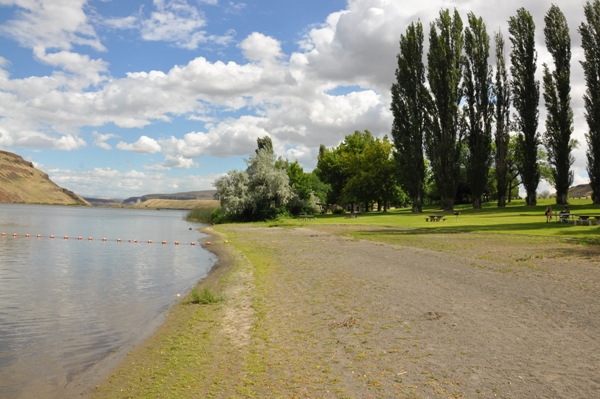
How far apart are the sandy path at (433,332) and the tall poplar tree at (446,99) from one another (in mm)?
40308

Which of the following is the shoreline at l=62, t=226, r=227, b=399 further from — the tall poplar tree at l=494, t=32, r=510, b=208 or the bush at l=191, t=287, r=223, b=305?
the tall poplar tree at l=494, t=32, r=510, b=208

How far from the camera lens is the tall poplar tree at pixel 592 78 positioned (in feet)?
167

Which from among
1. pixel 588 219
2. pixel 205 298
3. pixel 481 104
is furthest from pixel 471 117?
pixel 205 298

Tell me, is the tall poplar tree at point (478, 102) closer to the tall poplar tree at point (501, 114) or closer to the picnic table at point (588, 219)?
the tall poplar tree at point (501, 114)

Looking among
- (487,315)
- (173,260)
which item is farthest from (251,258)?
(487,315)

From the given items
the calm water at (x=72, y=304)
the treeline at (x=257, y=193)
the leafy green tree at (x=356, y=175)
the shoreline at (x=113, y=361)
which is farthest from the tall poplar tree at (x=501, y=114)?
the shoreline at (x=113, y=361)

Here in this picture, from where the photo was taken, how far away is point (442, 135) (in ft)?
182

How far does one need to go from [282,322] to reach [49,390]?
438cm

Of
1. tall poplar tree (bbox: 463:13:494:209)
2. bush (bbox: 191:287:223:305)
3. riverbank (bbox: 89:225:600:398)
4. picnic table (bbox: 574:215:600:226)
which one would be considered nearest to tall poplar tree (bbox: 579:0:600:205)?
tall poplar tree (bbox: 463:13:494:209)

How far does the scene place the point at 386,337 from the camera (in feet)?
26.7

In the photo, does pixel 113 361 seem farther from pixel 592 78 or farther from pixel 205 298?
pixel 592 78

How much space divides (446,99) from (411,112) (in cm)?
465

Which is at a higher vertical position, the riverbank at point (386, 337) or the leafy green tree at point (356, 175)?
the leafy green tree at point (356, 175)

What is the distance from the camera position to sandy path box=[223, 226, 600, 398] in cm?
602
